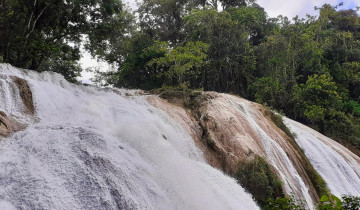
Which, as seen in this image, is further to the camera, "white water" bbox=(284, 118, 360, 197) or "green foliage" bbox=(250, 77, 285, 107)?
"green foliage" bbox=(250, 77, 285, 107)

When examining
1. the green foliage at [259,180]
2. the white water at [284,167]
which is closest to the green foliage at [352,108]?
the white water at [284,167]

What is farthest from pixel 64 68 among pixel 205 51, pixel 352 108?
pixel 352 108

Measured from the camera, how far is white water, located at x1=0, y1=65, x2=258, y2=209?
5293 millimetres

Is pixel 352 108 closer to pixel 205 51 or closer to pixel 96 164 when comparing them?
pixel 205 51

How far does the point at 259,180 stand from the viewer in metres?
10.7

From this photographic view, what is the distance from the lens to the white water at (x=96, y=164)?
208 inches

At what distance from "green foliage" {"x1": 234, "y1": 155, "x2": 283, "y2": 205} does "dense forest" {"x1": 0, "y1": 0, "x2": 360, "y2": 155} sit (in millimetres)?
5997

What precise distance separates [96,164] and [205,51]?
15.2 metres

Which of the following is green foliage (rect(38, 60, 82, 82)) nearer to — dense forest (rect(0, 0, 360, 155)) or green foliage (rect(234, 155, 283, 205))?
dense forest (rect(0, 0, 360, 155))

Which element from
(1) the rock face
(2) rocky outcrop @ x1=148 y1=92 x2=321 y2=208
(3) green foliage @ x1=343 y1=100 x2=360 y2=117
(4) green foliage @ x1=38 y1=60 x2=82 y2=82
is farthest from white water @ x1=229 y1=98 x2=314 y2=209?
(4) green foliage @ x1=38 y1=60 x2=82 y2=82

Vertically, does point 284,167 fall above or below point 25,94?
below

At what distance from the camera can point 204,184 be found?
26.7 ft

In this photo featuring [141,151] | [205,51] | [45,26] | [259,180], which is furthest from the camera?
[205,51]

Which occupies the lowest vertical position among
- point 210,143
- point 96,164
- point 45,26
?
point 210,143
